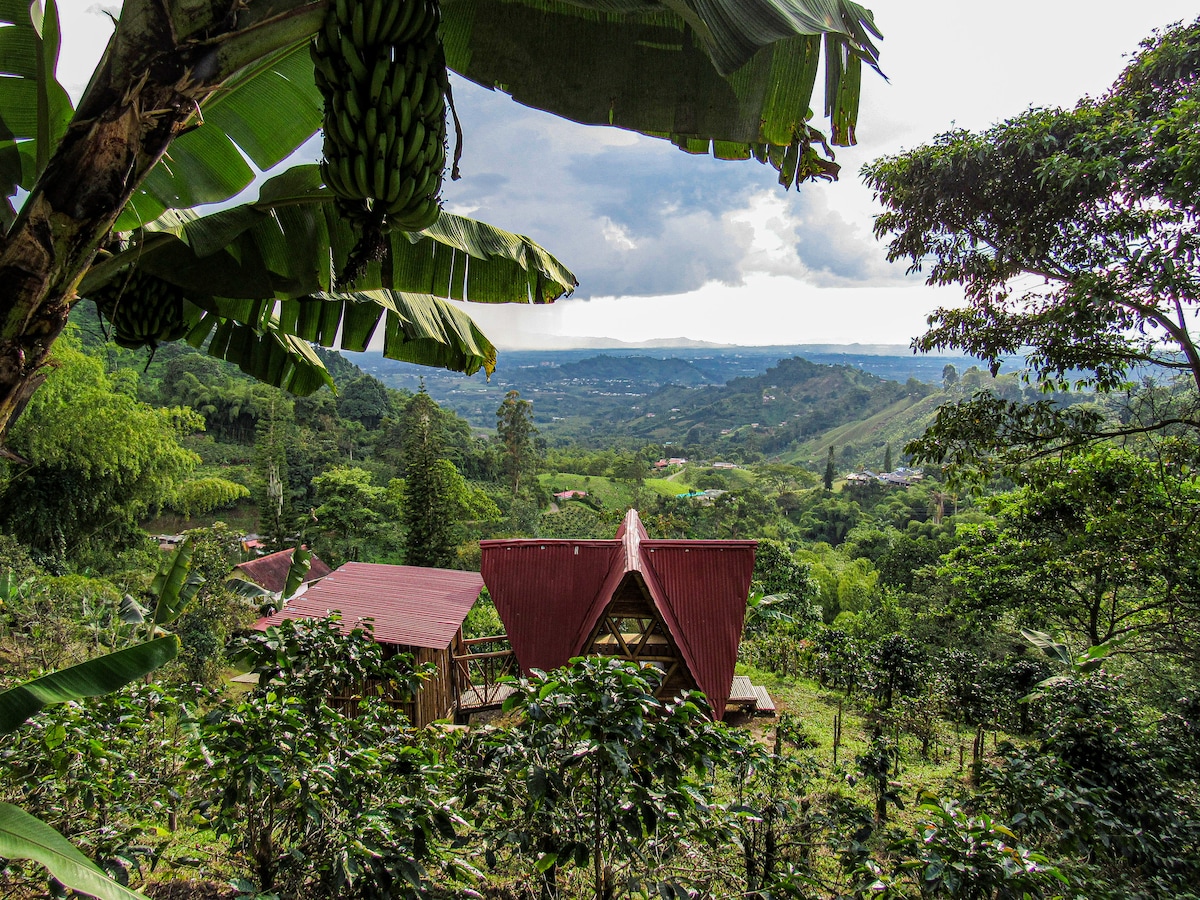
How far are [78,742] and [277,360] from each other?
174cm

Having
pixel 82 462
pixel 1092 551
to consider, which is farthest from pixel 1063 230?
pixel 82 462

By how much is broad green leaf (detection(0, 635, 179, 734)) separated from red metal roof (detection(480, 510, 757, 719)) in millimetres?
4291

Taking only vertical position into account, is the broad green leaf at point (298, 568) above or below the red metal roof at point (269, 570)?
above

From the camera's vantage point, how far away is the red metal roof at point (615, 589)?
18.4 feet

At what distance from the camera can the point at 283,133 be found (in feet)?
6.71

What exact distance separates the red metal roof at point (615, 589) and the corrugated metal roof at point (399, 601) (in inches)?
51.3

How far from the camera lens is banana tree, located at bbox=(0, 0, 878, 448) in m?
1.06

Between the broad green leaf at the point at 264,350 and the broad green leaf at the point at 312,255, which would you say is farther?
the broad green leaf at the point at 264,350

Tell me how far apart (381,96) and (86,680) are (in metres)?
1.30

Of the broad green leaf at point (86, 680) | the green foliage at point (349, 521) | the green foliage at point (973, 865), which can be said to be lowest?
the green foliage at point (349, 521)

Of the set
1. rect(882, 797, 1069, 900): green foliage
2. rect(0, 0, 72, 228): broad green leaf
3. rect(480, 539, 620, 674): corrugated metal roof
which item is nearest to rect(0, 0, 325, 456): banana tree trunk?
rect(0, 0, 72, 228): broad green leaf

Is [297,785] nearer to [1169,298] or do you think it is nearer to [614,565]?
[614,565]

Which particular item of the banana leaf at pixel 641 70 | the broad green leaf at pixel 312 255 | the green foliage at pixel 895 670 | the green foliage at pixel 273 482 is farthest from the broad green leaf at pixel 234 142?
the green foliage at pixel 273 482

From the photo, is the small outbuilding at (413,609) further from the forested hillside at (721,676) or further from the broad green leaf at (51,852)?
the broad green leaf at (51,852)
